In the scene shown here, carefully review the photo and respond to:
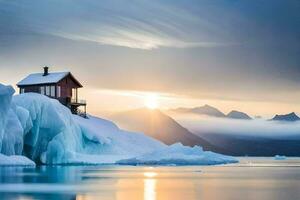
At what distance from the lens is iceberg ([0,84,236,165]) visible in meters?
59.6

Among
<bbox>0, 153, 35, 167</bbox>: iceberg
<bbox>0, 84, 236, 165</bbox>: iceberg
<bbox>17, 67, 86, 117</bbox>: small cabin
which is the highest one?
<bbox>17, 67, 86, 117</bbox>: small cabin

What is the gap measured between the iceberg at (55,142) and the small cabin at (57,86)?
614 cm

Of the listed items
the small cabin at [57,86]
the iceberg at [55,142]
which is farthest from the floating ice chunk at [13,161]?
the small cabin at [57,86]

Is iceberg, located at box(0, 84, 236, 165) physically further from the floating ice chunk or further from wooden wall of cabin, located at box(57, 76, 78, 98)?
wooden wall of cabin, located at box(57, 76, 78, 98)

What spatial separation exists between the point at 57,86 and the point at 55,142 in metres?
18.3

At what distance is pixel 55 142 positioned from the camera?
6519cm

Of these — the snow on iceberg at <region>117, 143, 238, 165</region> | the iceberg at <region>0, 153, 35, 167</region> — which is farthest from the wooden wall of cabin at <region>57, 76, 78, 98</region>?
the iceberg at <region>0, 153, 35, 167</region>

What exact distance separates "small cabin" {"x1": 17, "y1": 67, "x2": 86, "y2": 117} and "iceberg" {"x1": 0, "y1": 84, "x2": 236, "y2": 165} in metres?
6.14

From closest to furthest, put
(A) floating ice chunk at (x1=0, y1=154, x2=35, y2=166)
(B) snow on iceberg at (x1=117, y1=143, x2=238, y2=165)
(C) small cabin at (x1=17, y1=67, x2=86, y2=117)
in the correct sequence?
(A) floating ice chunk at (x1=0, y1=154, x2=35, y2=166) → (B) snow on iceberg at (x1=117, y1=143, x2=238, y2=165) → (C) small cabin at (x1=17, y1=67, x2=86, y2=117)

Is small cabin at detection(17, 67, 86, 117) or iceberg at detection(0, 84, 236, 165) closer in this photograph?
iceberg at detection(0, 84, 236, 165)

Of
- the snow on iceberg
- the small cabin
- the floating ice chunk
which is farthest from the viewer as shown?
the small cabin

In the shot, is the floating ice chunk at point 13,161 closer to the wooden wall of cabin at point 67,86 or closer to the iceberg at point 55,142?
the iceberg at point 55,142

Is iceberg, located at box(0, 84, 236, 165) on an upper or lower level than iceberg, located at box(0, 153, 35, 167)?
upper

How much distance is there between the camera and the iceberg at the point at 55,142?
59594mm
